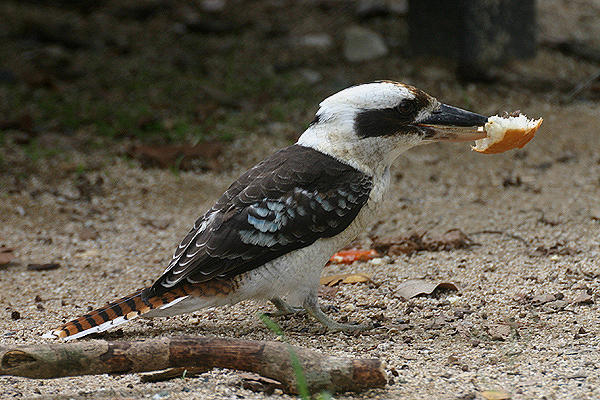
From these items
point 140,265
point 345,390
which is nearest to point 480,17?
point 140,265

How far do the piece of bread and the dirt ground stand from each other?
0.78 meters

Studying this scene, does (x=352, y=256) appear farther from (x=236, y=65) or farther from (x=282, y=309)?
(x=236, y=65)

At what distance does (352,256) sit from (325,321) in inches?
42.1

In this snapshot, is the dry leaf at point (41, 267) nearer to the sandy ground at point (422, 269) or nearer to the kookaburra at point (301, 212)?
the sandy ground at point (422, 269)

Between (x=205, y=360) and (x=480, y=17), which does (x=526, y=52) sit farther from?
(x=205, y=360)

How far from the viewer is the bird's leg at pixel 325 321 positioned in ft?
11.5

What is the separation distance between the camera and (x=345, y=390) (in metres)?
2.67

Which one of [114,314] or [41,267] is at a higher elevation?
[114,314]

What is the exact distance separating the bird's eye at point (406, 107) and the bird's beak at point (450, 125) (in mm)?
84

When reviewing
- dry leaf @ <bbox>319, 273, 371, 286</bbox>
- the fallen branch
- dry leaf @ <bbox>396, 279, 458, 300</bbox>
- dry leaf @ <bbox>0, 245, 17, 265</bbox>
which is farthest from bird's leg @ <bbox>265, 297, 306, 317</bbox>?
dry leaf @ <bbox>0, 245, 17, 265</bbox>

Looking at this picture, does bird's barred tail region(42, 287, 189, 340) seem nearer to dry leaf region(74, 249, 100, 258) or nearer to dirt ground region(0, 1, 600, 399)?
dirt ground region(0, 1, 600, 399)

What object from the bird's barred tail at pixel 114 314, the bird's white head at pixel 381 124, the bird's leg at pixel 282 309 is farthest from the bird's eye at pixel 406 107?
the bird's barred tail at pixel 114 314

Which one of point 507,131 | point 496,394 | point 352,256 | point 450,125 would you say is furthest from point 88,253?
point 496,394

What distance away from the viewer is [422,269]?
414 centimetres
